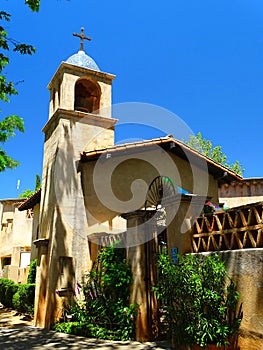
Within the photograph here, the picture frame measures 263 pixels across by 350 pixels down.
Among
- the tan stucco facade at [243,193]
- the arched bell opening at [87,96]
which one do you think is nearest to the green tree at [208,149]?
the tan stucco facade at [243,193]

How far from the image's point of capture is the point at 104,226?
1167cm

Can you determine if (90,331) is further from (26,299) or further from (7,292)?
(7,292)

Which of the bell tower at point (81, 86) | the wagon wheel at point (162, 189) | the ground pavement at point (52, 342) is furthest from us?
the bell tower at point (81, 86)

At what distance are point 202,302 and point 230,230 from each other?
1.52 meters

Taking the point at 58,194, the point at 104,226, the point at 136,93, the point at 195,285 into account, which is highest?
the point at 136,93

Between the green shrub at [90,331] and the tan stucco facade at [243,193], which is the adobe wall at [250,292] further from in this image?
the tan stucco facade at [243,193]

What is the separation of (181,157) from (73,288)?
666cm

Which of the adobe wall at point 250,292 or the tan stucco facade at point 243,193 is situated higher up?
the tan stucco facade at point 243,193

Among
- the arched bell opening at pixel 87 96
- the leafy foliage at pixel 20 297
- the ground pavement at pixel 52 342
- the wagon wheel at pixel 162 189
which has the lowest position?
the ground pavement at pixel 52 342

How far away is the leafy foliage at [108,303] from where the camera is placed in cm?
856

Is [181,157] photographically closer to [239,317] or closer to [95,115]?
[95,115]

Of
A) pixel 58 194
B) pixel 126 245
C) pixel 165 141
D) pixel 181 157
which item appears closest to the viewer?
pixel 126 245

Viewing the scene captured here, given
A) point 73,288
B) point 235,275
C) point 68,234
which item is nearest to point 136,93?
point 68,234

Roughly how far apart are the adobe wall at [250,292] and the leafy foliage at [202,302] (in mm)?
154
